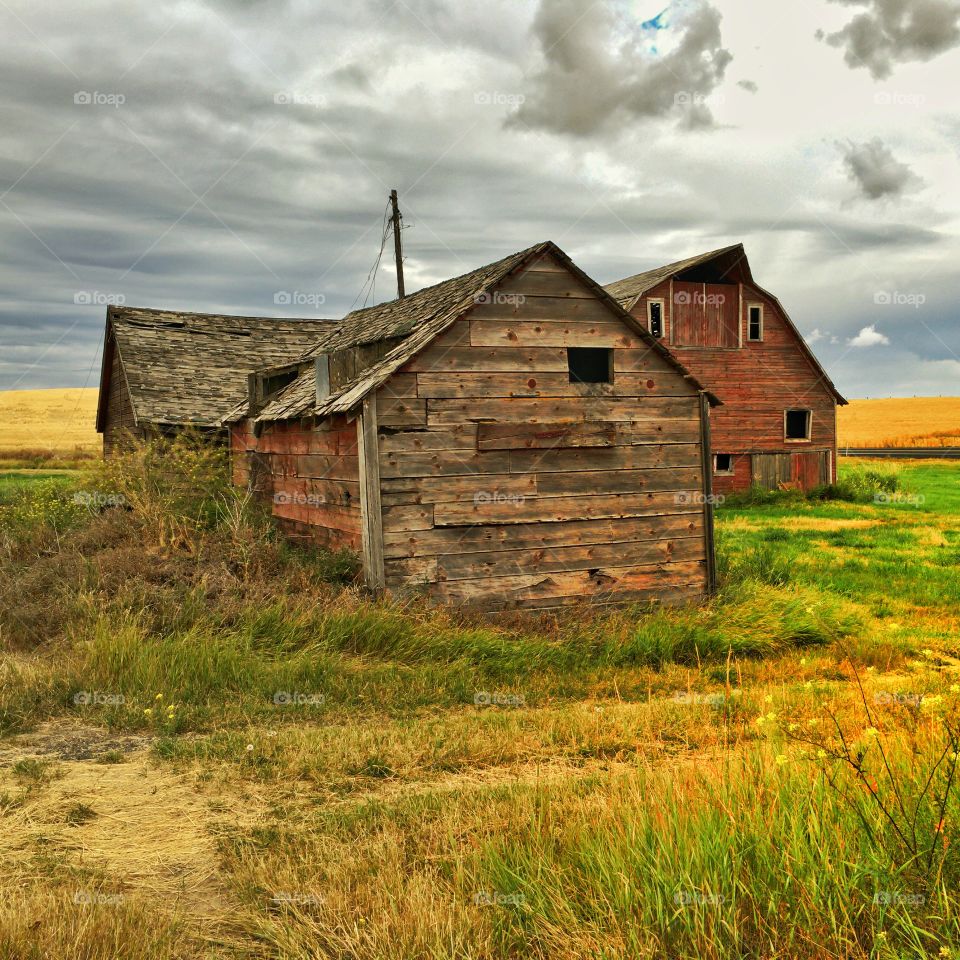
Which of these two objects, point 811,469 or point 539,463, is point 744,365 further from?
point 539,463

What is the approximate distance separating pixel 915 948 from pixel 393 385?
8845 millimetres

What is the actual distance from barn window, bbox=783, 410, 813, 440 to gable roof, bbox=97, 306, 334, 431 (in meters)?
16.1

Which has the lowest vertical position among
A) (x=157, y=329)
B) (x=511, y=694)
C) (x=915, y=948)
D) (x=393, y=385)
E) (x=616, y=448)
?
(x=511, y=694)

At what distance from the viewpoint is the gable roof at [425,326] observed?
432 inches

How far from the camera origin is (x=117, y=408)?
26.9 m

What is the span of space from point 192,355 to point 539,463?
644 inches

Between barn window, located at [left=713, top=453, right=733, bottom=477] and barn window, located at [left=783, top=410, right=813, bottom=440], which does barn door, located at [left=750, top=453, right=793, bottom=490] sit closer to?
barn window, located at [left=713, top=453, right=733, bottom=477]

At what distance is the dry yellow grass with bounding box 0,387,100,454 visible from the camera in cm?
5501

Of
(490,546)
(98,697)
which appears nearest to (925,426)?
(490,546)

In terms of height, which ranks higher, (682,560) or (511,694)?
(682,560)

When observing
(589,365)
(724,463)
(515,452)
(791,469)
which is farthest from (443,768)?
(791,469)

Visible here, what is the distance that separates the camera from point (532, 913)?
360 centimetres

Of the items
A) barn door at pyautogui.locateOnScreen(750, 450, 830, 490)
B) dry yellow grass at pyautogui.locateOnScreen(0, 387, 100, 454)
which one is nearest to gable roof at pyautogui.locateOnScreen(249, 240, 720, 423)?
barn door at pyautogui.locateOnScreen(750, 450, 830, 490)

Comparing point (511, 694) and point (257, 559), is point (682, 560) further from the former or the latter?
point (257, 559)
